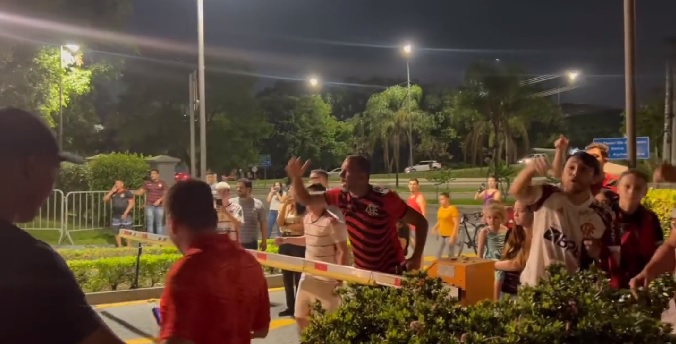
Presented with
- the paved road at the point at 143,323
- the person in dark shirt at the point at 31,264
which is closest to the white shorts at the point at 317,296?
the paved road at the point at 143,323

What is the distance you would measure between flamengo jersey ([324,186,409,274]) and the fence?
14009 millimetres

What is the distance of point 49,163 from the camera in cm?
195

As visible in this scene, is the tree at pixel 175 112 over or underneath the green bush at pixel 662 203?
over

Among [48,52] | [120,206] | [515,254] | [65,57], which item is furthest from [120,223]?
[515,254]

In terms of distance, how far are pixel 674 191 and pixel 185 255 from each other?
10840 mm

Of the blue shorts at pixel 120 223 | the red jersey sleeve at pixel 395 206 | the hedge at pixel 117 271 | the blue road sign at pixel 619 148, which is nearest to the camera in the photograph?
the red jersey sleeve at pixel 395 206

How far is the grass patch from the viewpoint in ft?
57.6

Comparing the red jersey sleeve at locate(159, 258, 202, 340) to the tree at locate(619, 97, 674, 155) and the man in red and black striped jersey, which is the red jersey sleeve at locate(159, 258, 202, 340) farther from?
the tree at locate(619, 97, 674, 155)

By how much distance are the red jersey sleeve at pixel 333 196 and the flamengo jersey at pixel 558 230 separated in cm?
155

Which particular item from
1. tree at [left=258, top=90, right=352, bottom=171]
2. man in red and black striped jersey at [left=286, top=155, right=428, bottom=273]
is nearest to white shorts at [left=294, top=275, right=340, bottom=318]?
man in red and black striped jersey at [left=286, top=155, right=428, bottom=273]

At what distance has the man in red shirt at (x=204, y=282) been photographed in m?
2.65

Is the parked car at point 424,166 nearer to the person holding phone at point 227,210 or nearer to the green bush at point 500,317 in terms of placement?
the person holding phone at point 227,210

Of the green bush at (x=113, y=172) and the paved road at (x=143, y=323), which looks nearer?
the paved road at (x=143, y=323)

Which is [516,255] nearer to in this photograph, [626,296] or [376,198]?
[376,198]
